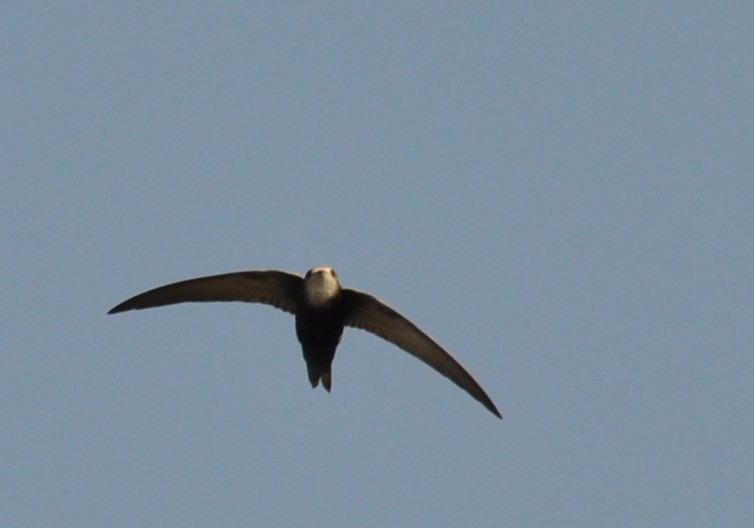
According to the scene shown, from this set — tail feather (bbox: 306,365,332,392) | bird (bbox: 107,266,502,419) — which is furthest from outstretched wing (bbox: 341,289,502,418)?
tail feather (bbox: 306,365,332,392)

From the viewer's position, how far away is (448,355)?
1795cm

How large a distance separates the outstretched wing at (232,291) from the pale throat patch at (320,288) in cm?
55

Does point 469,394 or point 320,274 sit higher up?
point 320,274

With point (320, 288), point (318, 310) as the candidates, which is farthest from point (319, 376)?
point (320, 288)

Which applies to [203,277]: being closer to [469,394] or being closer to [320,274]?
[320,274]

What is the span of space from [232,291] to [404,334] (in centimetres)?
201

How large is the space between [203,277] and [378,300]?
6.41ft

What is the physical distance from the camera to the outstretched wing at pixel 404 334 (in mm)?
17938

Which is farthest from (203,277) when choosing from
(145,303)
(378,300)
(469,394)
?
(469,394)

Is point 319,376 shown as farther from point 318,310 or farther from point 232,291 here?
point 232,291

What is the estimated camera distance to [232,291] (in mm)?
18422

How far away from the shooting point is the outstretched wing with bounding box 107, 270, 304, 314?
18062 mm

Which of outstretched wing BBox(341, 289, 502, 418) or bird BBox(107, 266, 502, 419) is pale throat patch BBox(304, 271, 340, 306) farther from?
outstretched wing BBox(341, 289, 502, 418)

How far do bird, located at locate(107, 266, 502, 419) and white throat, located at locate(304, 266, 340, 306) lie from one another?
0.04ft
